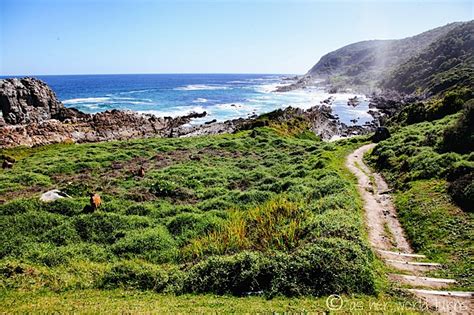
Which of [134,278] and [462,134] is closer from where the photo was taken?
[134,278]

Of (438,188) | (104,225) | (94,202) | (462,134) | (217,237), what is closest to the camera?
(217,237)

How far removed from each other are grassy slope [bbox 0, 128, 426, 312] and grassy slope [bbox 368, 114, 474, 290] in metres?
2.91

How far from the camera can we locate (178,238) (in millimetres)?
18188

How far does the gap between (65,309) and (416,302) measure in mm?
11676

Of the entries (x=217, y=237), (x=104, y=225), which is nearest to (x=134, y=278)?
(x=217, y=237)

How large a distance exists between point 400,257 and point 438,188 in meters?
7.91

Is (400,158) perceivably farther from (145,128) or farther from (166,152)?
(145,128)

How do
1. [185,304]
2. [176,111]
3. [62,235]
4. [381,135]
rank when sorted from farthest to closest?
[176,111]
[381,135]
[62,235]
[185,304]

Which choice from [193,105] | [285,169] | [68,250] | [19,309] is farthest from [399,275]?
[193,105]

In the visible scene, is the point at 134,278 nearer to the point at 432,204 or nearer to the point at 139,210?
the point at 139,210

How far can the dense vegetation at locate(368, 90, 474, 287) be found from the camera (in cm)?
1455

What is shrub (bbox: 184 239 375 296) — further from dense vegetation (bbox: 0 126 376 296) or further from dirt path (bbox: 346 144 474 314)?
dirt path (bbox: 346 144 474 314)

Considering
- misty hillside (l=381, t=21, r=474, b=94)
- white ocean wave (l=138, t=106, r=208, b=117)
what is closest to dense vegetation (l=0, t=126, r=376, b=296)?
white ocean wave (l=138, t=106, r=208, b=117)

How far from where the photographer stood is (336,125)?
76.9m
